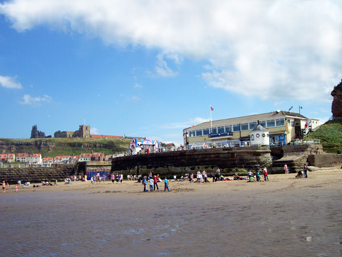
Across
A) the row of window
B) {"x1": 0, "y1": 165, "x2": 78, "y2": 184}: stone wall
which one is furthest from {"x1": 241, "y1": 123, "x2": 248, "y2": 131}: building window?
{"x1": 0, "y1": 165, "x2": 78, "y2": 184}: stone wall

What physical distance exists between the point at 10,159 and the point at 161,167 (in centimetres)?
14126

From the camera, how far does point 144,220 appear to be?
11.3m

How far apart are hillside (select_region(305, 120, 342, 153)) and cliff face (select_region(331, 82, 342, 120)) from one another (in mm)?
5114

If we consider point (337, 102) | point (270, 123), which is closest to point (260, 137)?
point (270, 123)

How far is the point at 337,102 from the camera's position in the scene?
50.2 metres

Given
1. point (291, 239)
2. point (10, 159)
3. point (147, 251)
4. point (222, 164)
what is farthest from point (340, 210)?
point (10, 159)

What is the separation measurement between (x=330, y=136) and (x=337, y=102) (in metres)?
12.0

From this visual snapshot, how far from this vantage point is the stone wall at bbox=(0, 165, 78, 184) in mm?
57656

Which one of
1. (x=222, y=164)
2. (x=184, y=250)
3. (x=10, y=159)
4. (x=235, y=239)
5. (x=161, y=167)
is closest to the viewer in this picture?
(x=184, y=250)

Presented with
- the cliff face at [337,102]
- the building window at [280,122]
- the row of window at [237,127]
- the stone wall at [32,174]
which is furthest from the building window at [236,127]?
the stone wall at [32,174]

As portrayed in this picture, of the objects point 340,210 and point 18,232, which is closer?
point 18,232

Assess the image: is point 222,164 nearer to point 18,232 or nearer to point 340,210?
point 340,210

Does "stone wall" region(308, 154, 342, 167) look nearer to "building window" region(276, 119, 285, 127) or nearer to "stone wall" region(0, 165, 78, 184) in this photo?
"building window" region(276, 119, 285, 127)

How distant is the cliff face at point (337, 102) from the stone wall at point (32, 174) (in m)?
49.8
